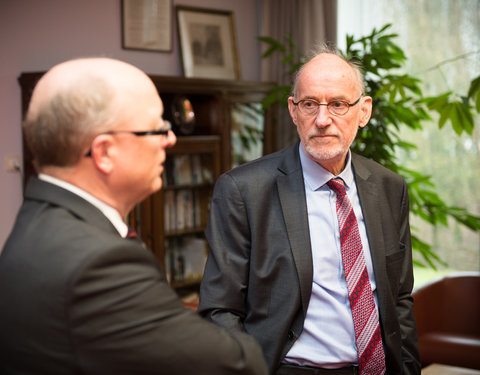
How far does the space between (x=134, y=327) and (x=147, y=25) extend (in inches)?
138

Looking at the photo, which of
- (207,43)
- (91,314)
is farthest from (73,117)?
(207,43)

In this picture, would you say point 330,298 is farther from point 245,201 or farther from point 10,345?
point 10,345

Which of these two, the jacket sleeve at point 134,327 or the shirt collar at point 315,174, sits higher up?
the shirt collar at point 315,174

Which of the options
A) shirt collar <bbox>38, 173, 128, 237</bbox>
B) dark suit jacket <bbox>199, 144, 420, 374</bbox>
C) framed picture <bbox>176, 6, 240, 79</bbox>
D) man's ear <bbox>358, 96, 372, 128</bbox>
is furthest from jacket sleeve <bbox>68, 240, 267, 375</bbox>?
framed picture <bbox>176, 6, 240, 79</bbox>

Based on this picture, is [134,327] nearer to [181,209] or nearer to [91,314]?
[91,314]

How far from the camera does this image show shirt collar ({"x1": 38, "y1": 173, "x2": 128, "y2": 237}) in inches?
34.4

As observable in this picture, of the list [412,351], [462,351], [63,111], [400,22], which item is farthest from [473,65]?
[63,111]

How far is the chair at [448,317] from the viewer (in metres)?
2.46

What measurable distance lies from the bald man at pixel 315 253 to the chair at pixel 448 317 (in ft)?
2.88

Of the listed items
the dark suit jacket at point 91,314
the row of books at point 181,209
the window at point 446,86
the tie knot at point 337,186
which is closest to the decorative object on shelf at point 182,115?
the row of books at point 181,209

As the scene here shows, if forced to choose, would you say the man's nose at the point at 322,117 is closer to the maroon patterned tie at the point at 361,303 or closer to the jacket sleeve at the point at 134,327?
the maroon patterned tie at the point at 361,303

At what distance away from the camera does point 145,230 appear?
338cm

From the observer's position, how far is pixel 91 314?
750mm

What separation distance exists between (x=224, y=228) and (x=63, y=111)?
2.72 feet
